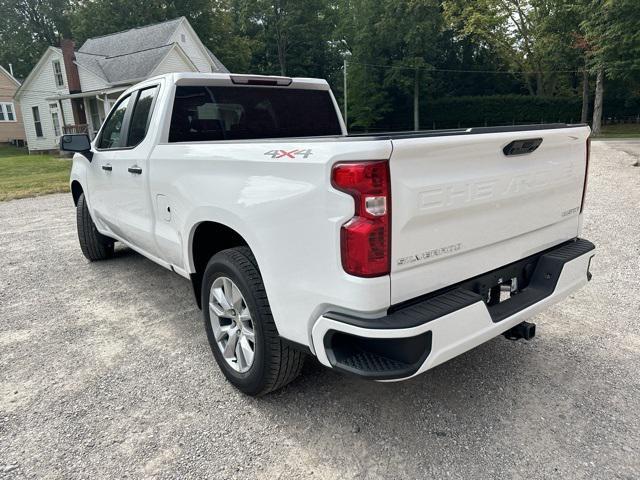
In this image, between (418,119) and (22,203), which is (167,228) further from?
(418,119)

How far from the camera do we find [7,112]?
3628 cm

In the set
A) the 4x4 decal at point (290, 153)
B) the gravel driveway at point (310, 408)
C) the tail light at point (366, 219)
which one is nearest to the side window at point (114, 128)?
the gravel driveway at point (310, 408)

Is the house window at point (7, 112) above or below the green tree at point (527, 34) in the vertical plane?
below

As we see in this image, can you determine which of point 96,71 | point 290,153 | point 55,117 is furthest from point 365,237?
point 55,117

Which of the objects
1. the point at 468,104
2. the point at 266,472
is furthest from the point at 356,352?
the point at 468,104

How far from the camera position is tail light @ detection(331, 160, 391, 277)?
76.9 inches

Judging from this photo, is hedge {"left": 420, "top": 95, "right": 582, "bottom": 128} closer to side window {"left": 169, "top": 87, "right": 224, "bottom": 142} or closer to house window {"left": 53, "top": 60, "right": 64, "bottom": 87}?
house window {"left": 53, "top": 60, "right": 64, "bottom": 87}

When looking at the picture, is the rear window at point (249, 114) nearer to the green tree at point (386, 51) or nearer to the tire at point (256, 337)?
the tire at point (256, 337)

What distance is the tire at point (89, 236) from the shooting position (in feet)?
18.5

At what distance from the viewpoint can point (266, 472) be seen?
2.27 m

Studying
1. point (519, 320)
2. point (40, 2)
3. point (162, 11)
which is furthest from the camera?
point (40, 2)

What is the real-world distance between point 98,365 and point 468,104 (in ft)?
133

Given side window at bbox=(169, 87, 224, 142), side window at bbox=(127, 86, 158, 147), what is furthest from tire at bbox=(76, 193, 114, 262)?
side window at bbox=(169, 87, 224, 142)

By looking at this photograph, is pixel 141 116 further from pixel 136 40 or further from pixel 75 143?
pixel 136 40
